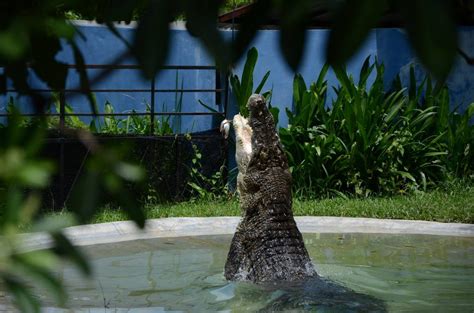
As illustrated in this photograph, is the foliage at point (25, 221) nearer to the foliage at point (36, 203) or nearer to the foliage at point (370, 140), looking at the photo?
the foliage at point (36, 203)

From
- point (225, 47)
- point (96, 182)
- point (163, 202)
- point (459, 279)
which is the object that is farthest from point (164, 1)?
point (163, 202)

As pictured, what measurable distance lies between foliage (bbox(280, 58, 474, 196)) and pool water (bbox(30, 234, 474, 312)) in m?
2.08

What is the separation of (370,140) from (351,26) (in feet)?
29.2

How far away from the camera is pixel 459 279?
599 cm

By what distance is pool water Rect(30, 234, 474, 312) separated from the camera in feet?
17.1

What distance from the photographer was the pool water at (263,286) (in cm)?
522

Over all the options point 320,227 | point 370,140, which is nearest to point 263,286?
point 320,227

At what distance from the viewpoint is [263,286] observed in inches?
214

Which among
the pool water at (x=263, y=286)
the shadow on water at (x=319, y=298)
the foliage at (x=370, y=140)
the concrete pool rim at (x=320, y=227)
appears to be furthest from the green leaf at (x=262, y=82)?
the shadow on water at (x=319, y=298)

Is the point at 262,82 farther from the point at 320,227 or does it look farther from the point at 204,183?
the point at 320,227

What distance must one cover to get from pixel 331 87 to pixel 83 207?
960 centimetres

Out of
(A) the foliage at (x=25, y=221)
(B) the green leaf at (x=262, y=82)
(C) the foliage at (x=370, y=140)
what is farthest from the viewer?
(B) the green leaf at (x=262, y=82)

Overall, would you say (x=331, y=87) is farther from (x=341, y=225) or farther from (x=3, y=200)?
(x=3, y=200)

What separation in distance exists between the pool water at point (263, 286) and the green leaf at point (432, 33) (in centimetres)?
391
